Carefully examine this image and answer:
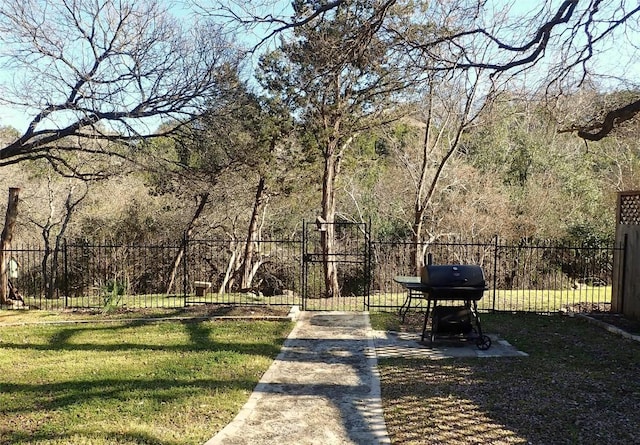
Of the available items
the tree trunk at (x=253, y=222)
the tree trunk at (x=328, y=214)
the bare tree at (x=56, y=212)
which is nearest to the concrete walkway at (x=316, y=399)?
the tree trunk at (x=328, y=214)

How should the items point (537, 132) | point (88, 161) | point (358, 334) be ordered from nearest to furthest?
point (358, 334) < point (88, 161) < point (537, 132)

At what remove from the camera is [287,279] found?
21328 mm

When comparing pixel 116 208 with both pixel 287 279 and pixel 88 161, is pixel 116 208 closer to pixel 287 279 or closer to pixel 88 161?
pixel 287 279

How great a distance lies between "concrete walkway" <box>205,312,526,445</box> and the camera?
422 cm

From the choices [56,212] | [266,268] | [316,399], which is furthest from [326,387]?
[56,212]

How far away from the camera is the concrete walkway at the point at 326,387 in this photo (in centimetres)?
422

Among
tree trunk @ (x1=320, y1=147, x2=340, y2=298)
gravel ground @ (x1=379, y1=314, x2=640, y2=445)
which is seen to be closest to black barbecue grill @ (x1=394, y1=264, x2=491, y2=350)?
gravel ground @ (x1=379, y1=314, x2=640, y2=445)

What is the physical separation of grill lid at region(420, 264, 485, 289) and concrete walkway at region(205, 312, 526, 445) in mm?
922

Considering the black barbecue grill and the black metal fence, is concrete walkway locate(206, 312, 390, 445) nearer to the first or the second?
the black barbecue grill

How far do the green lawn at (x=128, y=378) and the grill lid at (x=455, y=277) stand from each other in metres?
2.33

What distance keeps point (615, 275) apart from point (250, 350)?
22.2ft

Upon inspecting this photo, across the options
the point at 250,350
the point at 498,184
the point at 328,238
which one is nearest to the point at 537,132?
the point at 498,184

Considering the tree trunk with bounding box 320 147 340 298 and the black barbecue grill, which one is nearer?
the black barbecue grill

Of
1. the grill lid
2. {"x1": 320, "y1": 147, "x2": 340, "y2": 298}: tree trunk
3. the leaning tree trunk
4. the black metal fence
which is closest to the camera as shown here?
the grill lid
